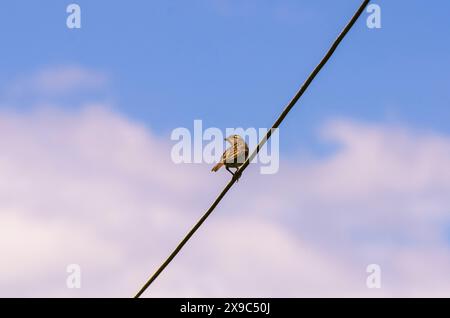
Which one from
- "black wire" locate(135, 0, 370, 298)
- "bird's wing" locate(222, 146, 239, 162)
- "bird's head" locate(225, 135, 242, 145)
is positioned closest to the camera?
"black wire" locate(135, 0, 370, 298)

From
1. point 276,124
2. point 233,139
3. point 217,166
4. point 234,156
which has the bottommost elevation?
point 276,124

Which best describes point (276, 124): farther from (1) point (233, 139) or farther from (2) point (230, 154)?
(1) point (233, 139)

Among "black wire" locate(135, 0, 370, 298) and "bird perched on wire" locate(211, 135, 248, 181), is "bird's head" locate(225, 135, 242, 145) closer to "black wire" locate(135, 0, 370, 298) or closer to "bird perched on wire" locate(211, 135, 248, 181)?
"bird perched on wire" locate(211, 135, 248, 181)

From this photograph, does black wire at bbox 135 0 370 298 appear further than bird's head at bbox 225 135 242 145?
No

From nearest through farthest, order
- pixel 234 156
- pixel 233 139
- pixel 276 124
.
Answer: pixel 276 124 < pixel 234 156 < pixel 233 139

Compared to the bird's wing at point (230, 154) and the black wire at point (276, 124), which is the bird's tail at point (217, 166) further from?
the black wire at point (276, 124)

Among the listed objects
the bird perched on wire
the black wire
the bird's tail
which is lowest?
the black wire

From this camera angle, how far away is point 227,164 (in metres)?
13.1

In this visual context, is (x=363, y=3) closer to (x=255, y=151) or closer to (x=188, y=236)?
(x=255, y=151)

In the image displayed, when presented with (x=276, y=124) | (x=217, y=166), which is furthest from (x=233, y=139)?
(x=276, y=124)

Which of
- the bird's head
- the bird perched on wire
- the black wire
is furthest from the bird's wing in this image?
the black wire
